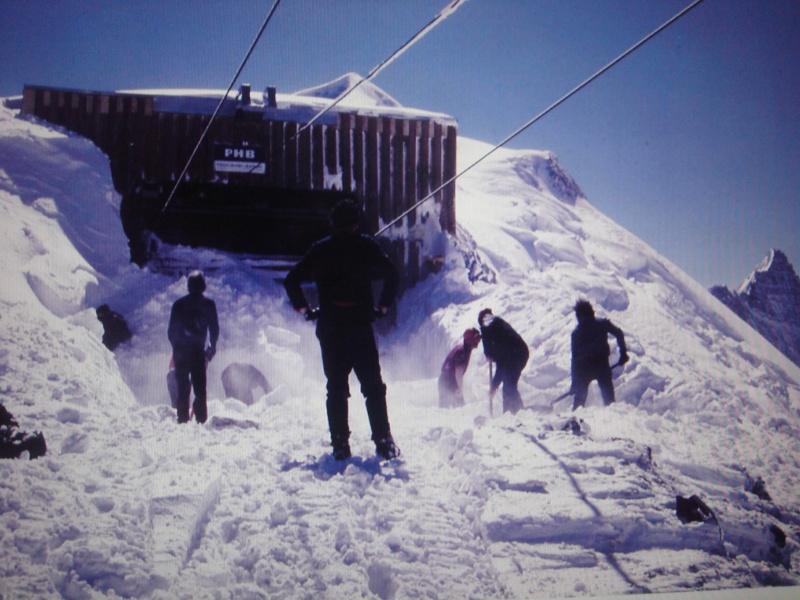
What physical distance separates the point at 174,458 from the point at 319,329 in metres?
0.89

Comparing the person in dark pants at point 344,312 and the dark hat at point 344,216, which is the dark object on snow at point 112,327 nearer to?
the person in dark pants at point 344,312

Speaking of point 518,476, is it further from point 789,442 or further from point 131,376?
point 131,376

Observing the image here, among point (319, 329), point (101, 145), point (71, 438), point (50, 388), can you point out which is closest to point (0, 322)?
point (50, 388)

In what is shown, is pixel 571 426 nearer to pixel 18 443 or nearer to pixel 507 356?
pixel 507 356

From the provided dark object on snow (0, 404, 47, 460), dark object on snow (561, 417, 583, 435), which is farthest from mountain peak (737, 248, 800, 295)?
dark object on snow (0, 404, 47, 460)

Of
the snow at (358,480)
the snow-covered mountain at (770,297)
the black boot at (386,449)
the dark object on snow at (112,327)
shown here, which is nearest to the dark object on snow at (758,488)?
the snow at (358,480)

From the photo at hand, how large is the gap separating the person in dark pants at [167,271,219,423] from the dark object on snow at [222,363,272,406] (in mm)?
1648

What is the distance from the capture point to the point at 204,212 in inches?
309

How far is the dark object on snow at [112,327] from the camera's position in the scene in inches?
215

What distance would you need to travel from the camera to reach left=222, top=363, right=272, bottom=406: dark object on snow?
548 cm

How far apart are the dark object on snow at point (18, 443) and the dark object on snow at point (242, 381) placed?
119 inches

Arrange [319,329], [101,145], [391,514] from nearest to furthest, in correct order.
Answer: [391,514] < [319,329] < [101,145]

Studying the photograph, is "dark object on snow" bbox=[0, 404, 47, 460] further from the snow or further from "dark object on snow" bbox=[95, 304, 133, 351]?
"dark object on snow" bbox=[95, 304, 133, 351]

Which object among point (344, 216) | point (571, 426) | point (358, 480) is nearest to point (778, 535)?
point (571, 426)
